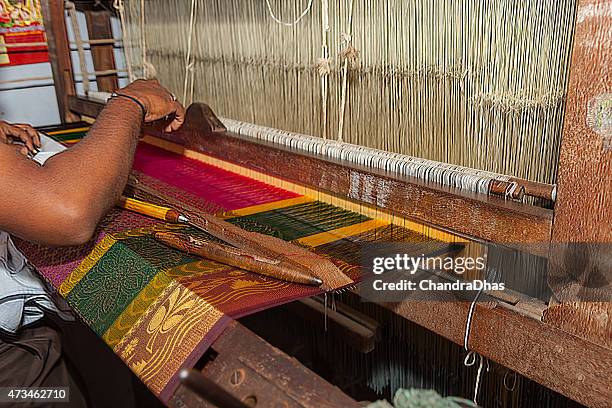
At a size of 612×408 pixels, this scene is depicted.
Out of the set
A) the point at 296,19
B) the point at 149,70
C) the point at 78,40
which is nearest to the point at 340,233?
the point at 296,19

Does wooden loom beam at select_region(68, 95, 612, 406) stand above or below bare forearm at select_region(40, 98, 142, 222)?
below

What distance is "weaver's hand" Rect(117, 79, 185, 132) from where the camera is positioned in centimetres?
159

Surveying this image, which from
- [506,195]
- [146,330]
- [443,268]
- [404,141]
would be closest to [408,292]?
[443,268]

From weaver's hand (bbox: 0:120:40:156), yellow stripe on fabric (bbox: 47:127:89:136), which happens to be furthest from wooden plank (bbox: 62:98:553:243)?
yellow stripe on fabric (bbox: 47:127:89:136)

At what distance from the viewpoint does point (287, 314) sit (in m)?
2.23

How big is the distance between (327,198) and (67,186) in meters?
0.72

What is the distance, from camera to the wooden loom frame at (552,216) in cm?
93

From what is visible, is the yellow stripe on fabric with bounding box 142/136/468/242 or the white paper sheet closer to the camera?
the yellow stripe on fabric with bounding box 142/136/468/242

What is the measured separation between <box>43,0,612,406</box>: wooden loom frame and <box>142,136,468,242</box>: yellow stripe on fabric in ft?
0.25

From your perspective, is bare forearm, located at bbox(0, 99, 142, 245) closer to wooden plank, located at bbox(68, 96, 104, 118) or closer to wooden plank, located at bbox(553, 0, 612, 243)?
wooden plank, located at bbox(553, 0, 612, 243)

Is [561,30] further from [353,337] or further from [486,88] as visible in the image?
[353,337]

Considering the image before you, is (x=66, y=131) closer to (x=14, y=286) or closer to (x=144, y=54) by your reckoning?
(x=144, y=54)

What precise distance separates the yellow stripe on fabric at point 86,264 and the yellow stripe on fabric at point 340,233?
0.48 meters

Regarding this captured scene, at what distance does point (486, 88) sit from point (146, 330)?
2.95ft
